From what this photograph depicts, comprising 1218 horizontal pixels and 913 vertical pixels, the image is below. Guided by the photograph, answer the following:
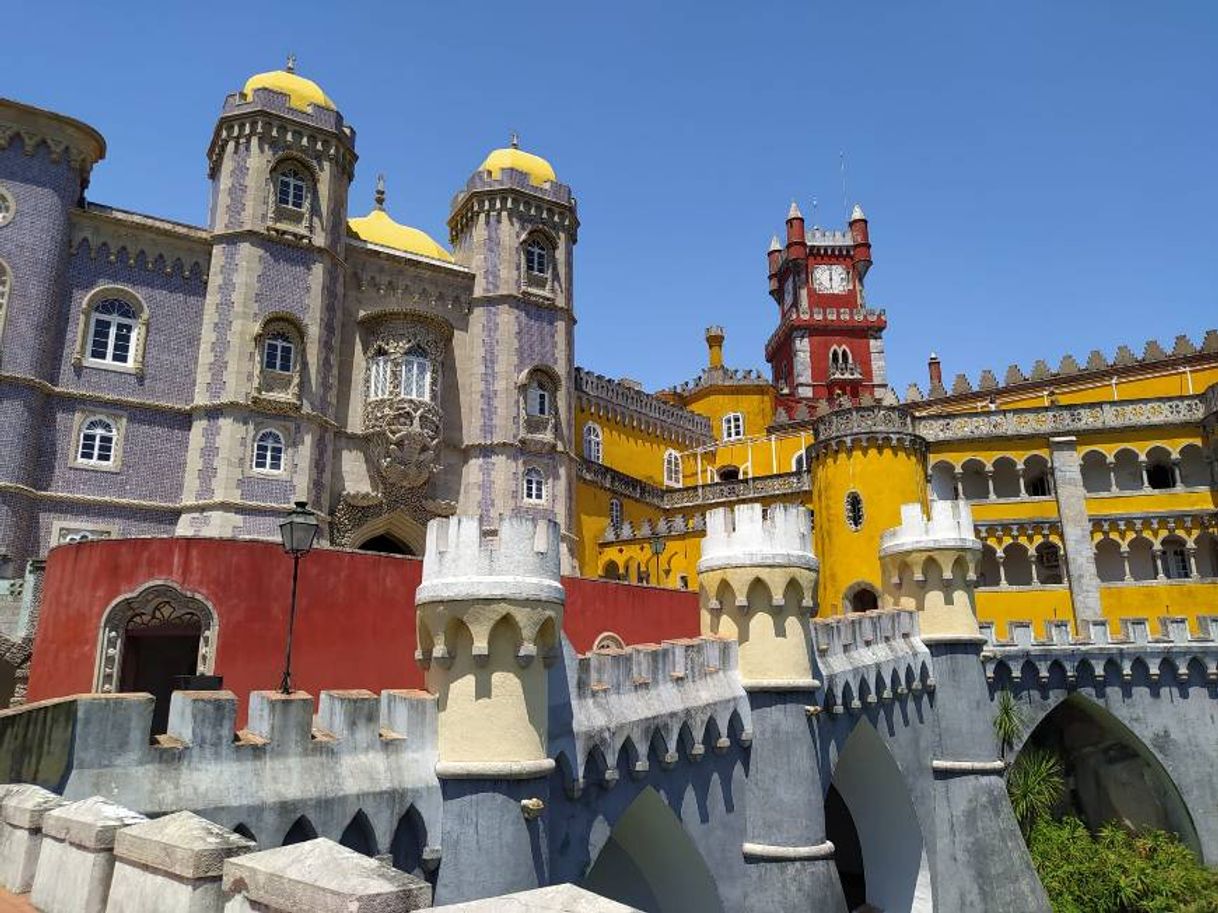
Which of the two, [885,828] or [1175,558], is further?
[1175,558]

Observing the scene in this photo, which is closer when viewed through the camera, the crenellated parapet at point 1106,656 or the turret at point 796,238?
the crenellated parapet at point 1106,656

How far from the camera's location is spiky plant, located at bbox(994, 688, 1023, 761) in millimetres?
24844

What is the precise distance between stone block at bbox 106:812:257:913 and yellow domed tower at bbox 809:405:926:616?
27.5 meters

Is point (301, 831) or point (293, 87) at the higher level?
point (293, 87)

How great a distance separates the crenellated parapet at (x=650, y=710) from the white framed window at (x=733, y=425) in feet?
120

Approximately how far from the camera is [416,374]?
28547 mm

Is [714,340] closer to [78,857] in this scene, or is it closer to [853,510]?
[853,510]

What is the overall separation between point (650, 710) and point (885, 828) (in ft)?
34.7

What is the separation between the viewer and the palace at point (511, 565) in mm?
8938

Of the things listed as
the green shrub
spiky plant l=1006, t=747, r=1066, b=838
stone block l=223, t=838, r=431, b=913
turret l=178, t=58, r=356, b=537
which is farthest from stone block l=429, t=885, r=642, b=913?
spiky plant l=1006, t=747, r=1066, b=838

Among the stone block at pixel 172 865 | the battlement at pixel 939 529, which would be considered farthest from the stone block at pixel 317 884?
the battlement at pixel 939 529

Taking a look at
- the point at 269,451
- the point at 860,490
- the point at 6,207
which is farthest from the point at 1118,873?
the point at 6,207

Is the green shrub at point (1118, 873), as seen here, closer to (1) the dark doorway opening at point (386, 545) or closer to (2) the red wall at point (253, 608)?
(2) the red wall at point (253, 608)

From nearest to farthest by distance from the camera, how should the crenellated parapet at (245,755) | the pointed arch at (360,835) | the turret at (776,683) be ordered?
the crenellated parapet at (245,755)
the pointed arch at (360,835)
the turret at (776,683)
